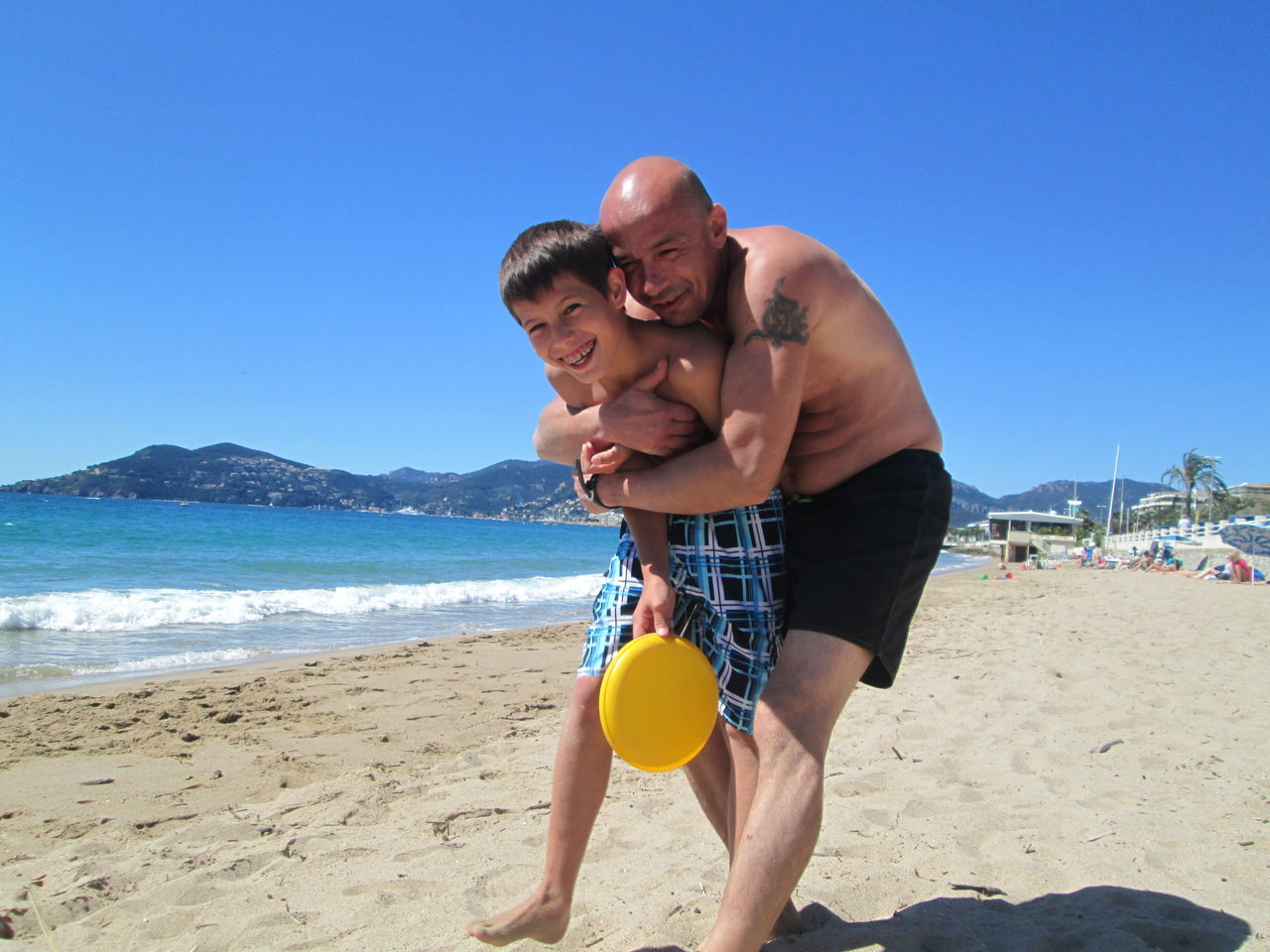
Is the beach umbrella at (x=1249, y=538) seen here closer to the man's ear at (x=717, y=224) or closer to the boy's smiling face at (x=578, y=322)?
the man's ear at (x=717, y=224)

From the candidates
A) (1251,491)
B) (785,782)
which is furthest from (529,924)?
(1251,491)

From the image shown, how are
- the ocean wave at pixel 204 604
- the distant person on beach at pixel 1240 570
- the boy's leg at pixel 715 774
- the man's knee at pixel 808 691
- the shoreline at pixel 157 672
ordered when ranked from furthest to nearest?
the distant person on beach at pixel 1240 570 → the ocean wave at pixel 204 604 → the shoreline at pixel 157 672 → the boy's leg at pixel 715 774 → the man's knee at pixel 808 691

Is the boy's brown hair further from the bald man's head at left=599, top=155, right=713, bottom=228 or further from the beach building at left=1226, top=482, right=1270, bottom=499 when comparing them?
the beach building at left=1226, top=482, right=1270, bottom=499

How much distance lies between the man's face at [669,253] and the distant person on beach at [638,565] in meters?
0.05

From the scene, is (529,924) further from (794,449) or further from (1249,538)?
(1249,538)

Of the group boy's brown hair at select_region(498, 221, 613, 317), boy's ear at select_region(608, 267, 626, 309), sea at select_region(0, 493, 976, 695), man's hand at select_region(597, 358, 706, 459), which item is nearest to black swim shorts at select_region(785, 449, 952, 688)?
man's hand at select_region(597, 358, 706, 459)

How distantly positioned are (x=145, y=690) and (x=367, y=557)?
2170cm

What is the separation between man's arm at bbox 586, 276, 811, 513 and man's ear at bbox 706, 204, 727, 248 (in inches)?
9.4

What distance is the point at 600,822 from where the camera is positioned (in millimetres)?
3113

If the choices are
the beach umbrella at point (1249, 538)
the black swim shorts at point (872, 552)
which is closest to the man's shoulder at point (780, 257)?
the black swim shorts at point (872, 552)

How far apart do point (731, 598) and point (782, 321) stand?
73 centimetres

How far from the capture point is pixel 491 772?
13.0ft

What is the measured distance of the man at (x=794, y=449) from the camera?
182cm

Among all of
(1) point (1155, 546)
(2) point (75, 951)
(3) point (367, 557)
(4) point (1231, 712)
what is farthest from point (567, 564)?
(2) point (75, 951)
